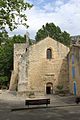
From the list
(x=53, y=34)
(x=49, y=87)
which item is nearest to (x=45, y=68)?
(x=49, y=87)

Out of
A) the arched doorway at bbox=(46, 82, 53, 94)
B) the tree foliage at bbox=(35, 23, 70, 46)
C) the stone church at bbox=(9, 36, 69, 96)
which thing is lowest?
the arched doorway at bbox=(46, 82, 53, 94)

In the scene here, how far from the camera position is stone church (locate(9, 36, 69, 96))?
41156 millimetres

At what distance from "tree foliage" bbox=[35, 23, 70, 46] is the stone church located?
27.2 meters

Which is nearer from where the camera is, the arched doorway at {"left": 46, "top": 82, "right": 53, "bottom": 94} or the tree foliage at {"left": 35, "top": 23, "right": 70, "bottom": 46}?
the arched doorway at {"left": 46, "top": 82, "right": 53, "bottom": 94}

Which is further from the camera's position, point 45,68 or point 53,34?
point 53,34

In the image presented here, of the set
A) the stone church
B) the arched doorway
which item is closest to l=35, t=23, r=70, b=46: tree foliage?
the stone church

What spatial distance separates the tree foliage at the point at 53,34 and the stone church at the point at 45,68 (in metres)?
27.2

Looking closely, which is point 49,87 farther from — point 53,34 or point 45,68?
point 53,34

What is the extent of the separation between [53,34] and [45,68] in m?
30.4

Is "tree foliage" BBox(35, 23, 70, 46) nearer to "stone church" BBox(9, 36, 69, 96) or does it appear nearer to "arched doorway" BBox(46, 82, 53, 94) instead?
"stone church" BBox(9, 36, 69, 96)

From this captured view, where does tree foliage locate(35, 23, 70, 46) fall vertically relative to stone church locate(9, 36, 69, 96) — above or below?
above

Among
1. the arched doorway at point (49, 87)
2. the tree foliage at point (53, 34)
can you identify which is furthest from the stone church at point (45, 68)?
the tree foliage at point (53, 34)

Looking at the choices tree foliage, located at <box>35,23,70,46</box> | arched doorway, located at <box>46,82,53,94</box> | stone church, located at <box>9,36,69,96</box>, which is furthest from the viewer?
tree foliage, located at <box>35,23,70,46</box>

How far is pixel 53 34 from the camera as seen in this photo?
70.9 m
